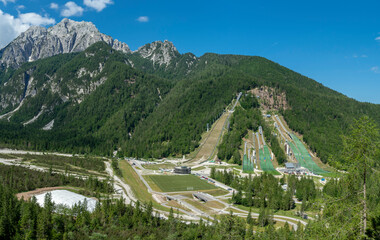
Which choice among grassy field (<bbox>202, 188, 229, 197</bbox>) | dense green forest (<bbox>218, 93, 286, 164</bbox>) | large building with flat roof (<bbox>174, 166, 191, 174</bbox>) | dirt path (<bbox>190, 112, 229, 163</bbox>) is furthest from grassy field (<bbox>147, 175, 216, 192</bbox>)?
dense green forest (<bbox>218, 93, 286, 164</bbox>)

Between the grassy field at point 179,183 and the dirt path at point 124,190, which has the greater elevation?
the grassy field at point 179,183

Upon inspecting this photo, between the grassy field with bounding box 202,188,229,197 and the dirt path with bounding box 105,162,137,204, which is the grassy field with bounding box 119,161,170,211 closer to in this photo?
the dirt path with bounding box 105,162,137,204

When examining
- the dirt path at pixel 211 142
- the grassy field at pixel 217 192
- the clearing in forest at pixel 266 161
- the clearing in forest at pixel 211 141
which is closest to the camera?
the grassy field at pixel 217 192

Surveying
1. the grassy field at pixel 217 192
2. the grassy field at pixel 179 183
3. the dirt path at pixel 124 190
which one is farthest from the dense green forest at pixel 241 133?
the dirt path at pixel 124 190

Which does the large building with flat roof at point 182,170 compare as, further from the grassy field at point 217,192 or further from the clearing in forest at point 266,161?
the clearing in forest at point 266,161

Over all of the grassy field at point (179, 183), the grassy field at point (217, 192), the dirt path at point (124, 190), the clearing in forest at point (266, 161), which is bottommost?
the dirt path at point (124, 190)
